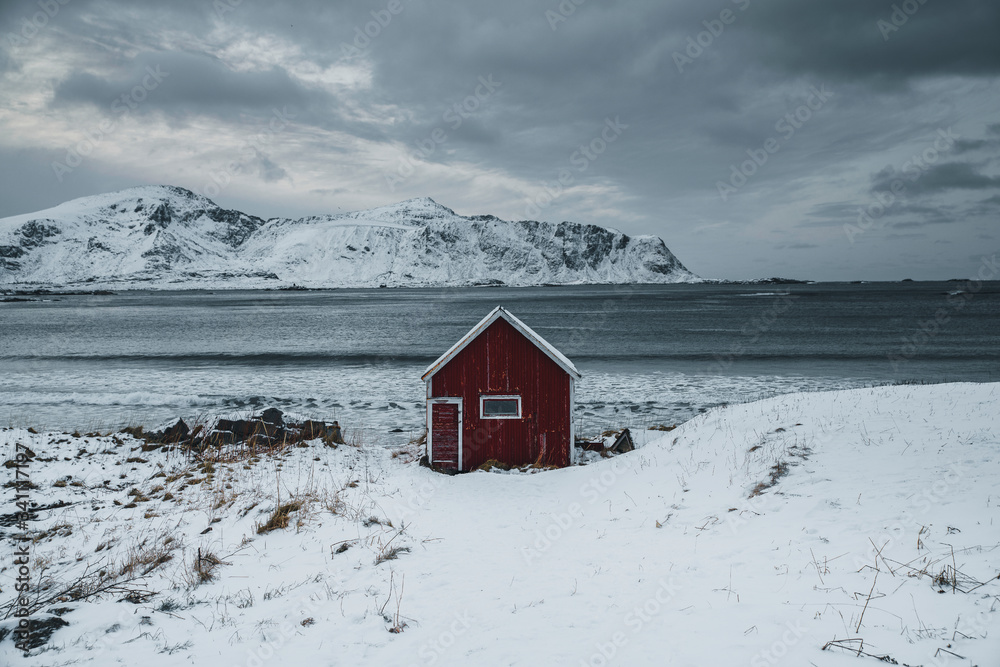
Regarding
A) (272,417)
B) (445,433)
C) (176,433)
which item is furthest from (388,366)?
(445,433)

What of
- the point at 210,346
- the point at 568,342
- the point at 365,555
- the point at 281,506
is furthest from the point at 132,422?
the point at 568,342

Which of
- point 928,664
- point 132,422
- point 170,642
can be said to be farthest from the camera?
point 132,422

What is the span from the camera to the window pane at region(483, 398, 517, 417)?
14906 millimetres

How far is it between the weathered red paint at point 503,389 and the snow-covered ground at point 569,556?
1629mm

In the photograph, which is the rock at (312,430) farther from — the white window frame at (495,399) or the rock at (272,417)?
the white window frame at (495,399)

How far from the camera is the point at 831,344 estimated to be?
45438mm

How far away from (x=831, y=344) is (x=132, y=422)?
165 feet

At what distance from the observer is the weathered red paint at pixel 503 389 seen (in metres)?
14.8

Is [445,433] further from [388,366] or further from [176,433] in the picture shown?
[388,366]

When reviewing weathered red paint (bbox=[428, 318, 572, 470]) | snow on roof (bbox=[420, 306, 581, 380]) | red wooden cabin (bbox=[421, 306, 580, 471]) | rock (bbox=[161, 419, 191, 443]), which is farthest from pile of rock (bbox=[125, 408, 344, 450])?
snow on roof (bbox=[420, 306, 581, 380])

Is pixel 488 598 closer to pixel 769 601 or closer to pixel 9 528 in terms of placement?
pixel 769 601

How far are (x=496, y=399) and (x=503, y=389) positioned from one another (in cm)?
37

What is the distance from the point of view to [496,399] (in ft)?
48.9

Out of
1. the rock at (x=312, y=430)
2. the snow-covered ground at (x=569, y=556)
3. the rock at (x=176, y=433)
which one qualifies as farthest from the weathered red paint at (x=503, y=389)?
the rock at (x=176, y=433)
